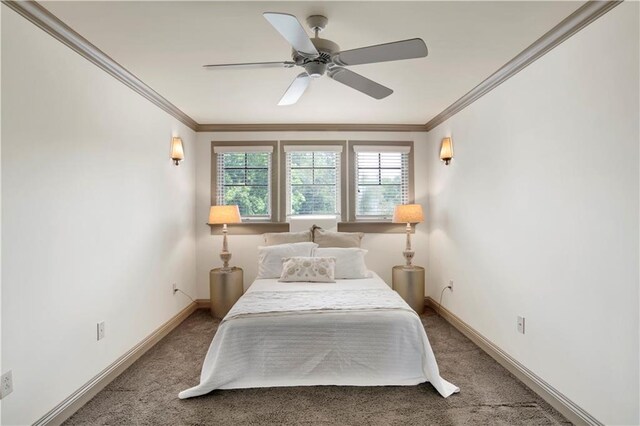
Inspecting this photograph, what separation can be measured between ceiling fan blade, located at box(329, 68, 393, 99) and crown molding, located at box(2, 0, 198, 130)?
65.5 inches

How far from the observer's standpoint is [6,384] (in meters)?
1.84

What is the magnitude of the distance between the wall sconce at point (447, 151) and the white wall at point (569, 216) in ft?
1.95

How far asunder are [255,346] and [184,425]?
25.3 inches

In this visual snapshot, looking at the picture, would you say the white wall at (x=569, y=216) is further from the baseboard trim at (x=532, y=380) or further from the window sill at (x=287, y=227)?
the window sill at (x=287, y=227)

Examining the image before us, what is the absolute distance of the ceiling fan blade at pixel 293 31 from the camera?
1.66 m

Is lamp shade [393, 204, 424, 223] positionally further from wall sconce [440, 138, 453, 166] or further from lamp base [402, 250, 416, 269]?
wall sconce [440, 138, 453, 166]

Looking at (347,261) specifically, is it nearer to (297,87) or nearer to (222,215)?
(222,215)

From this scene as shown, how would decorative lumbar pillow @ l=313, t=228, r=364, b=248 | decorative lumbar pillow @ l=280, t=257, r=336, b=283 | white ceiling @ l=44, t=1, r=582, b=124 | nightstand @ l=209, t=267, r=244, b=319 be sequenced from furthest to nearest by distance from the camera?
decorative lumbar pillow @ l=313, t=228, r=364, b=248 < nightstand @ l=209, t=267, r=244, b=319 < decorative lumbar pillow @ l=280, t=257, r=336, b=283 < white ceiling @ l=44, t=1, r=582, b=124

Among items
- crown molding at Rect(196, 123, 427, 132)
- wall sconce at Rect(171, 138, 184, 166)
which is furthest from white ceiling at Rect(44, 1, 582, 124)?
crown molding at Rect(196, 123, 427, 132)

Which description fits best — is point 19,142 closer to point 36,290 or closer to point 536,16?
point 36,290

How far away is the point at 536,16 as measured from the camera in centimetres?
214

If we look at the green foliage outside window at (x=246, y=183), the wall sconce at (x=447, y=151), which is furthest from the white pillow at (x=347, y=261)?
the wall sconce at (x=447, y=151)

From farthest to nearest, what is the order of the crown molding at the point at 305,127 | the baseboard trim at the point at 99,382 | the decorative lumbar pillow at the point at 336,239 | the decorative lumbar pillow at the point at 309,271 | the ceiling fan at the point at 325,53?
the crown molding at the point at 305,127
the decorative lumbar pillow at the point at 336,239
the decorative lumbar pillow at the point at 309,271
the baseboard trim at the point at 99,382
the ceiling fan at the point at 325,53

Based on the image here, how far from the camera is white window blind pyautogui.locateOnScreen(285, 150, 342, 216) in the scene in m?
4.91
